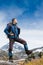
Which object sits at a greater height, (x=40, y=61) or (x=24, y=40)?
(x=24, y=40)

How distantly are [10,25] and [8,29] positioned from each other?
0.99 feet

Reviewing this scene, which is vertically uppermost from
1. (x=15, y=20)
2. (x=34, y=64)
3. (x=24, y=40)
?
(x=15, y=20)

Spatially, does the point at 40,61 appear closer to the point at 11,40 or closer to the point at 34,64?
the point at 34,64

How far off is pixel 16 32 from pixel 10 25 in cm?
62

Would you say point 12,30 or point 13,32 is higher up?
point 12,30

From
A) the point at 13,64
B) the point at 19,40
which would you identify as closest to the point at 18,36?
the point at 19,40

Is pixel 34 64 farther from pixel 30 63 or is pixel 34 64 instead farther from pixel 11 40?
pixel 11 40

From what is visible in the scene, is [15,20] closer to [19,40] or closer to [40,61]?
[19,40]

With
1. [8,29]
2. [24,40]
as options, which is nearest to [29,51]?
[24,40]

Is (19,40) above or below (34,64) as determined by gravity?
above

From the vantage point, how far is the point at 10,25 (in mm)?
19734

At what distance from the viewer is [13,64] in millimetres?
19484

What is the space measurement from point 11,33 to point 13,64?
2062 millimetres

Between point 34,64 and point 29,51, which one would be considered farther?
point 29,51
